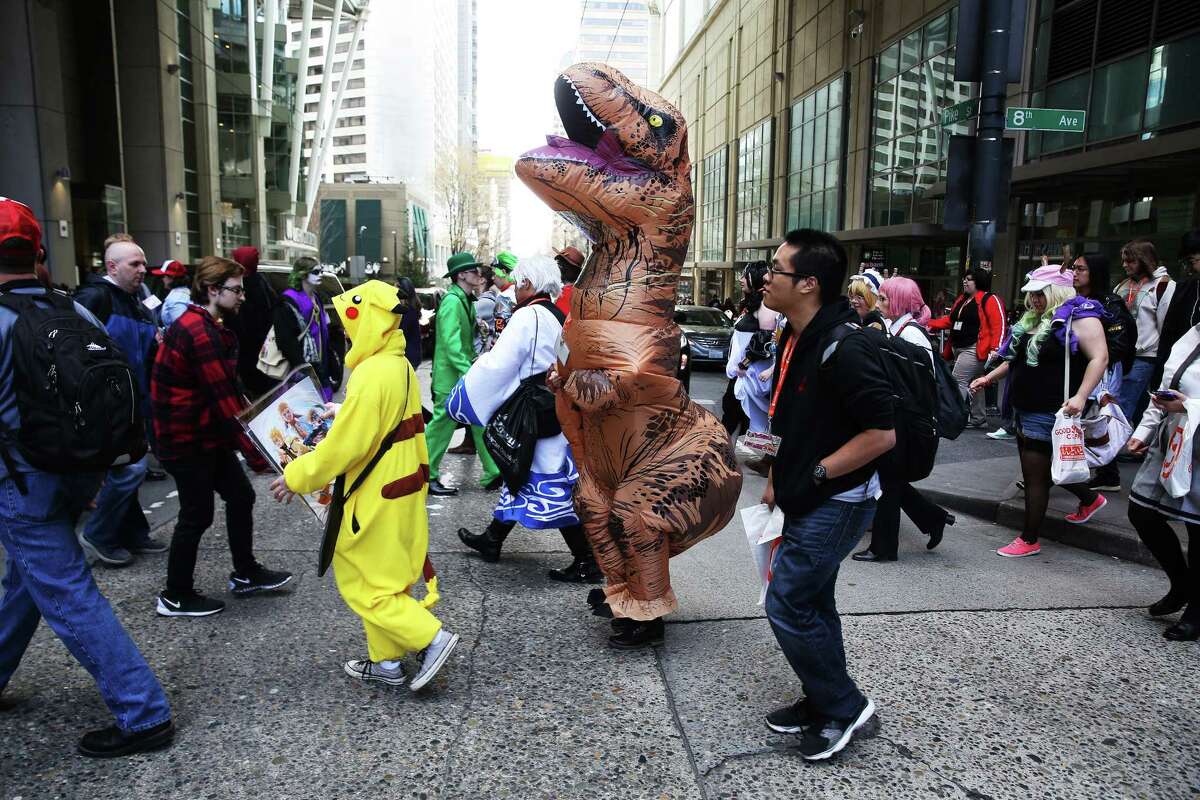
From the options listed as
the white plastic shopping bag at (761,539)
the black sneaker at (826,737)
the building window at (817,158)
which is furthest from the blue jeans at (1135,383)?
the building window at (817,158)

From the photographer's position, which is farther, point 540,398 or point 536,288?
point 536,288

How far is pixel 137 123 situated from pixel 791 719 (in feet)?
74.8

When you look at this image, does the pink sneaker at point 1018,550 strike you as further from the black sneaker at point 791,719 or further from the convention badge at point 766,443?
the black sneaker at point 791,719

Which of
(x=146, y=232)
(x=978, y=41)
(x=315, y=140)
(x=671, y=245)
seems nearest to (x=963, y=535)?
(x=671, y=245)

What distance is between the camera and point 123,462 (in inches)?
114

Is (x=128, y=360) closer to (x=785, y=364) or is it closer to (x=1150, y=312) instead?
(x=785, y=364)

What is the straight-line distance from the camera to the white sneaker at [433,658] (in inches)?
121

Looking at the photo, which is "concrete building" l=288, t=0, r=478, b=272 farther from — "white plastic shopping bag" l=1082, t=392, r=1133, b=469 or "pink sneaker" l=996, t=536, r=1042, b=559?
"white plastic shopping bag" l=1082, t=392, r=1133, b=469

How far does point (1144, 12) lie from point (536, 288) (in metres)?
10.8

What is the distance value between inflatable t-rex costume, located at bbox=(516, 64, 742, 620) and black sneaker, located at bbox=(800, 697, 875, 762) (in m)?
0.93

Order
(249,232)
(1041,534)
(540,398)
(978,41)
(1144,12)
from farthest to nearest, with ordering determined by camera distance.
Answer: (249,232), (1144,12), (978,41), (1041,534), (540,398)

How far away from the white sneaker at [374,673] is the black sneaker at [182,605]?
110 cm

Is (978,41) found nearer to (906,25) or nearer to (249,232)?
(906,25)

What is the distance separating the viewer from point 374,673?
10.5 ft
